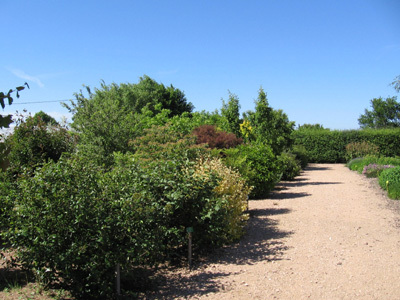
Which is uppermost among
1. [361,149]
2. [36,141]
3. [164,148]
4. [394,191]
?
[36,141]

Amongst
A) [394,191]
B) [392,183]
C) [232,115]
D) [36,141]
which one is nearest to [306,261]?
[394,191]

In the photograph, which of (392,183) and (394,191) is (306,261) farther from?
(392,183)

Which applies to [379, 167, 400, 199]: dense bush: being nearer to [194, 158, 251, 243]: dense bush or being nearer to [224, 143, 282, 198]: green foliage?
[224, 143, 282, 198]: green foliage

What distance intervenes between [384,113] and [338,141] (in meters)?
22.4

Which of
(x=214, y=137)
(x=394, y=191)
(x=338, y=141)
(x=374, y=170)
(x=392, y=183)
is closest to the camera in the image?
(x=394, y=191)

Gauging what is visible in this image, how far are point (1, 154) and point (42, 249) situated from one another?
1.54 metres

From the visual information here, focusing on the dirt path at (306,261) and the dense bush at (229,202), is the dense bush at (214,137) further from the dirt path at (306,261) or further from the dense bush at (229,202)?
the dense bush at (229,202)

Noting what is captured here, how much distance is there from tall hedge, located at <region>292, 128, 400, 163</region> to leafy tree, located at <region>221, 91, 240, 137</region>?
31.7ft

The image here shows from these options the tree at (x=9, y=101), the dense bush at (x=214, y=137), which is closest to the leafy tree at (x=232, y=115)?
the dense bush at (x=214, y=137)

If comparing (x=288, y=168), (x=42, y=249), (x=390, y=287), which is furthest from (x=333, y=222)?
(x=288, y=168)

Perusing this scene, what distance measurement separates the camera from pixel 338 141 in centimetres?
2673

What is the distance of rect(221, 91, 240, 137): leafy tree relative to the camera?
18578 mm

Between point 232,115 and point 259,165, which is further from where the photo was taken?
point 232,115

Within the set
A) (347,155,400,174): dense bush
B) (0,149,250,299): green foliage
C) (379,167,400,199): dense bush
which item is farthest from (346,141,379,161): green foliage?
(0,149,250,299): green foliage
